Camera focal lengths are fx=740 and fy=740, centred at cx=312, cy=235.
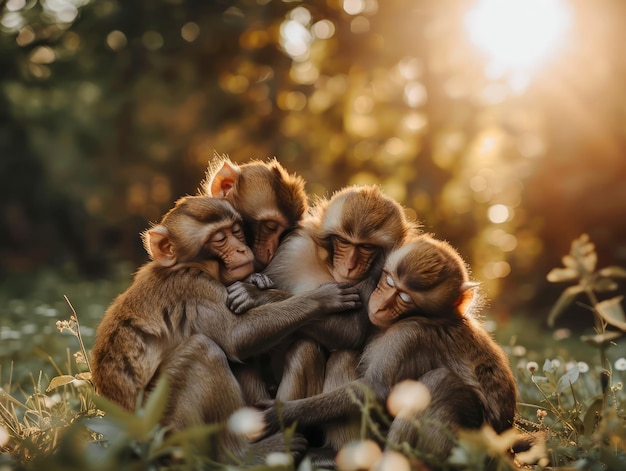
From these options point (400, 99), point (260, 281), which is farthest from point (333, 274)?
point (400, 99)

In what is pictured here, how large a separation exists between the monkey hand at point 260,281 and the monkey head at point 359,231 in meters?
0.30

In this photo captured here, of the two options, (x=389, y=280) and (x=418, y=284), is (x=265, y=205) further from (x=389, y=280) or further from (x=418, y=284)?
(x=418, y=284)

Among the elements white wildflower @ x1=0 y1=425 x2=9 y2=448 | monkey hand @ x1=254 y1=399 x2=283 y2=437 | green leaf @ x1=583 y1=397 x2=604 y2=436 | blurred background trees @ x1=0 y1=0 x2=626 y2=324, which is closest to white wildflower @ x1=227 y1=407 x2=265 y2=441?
monkey hand @ x1=254 y1=399 x2=283 y2=437

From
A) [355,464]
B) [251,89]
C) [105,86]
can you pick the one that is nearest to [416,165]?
[251,89]

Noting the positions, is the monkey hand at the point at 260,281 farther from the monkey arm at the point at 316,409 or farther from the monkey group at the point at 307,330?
the monkey arm at the point at 316,409

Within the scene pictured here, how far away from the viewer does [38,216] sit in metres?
14.0

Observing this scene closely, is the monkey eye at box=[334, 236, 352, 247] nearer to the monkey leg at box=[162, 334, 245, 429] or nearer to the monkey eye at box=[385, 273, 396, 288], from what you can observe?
the monkey eye at box=[385, 273, 396, 288]

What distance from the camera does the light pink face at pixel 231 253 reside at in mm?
3344

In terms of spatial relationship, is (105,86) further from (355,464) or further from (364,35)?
(355,464)

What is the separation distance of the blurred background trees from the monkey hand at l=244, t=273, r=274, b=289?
5.28 m

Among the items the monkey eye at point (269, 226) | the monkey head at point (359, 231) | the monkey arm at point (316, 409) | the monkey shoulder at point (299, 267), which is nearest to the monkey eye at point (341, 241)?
the monkey head at point (359, 231)

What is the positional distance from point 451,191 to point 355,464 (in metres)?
7.48

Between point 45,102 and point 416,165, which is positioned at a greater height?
point 45,102

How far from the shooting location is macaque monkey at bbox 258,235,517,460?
118 inches
